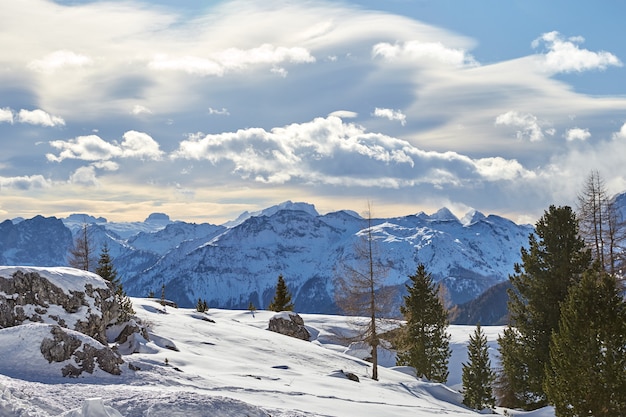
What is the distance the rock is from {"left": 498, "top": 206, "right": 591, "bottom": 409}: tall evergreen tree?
26456 mm

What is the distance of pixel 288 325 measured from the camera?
2090 inches

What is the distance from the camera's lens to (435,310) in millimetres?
42781

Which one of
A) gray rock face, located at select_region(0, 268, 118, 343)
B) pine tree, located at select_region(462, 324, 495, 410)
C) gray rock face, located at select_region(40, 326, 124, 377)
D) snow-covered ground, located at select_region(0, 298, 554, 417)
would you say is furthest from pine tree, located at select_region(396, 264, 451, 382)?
gray rock face, located at select_region(40, 326, 124, 377)

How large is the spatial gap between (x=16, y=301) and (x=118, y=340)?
6.84 m

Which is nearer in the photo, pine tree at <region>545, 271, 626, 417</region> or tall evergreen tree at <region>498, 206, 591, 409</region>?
pine tree at <region>545, 271, 626, 417</region>

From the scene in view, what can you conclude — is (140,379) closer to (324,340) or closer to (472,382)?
(472,382)

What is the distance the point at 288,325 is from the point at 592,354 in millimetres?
37781

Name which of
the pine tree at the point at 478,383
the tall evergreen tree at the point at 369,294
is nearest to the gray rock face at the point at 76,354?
the tall evergreen tree at the point at 369,294

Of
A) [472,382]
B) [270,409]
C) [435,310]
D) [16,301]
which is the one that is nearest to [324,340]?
[435,310]

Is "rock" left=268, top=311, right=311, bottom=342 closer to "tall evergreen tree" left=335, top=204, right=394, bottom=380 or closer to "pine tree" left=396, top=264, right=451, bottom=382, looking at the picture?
"pine tree" left=396, top=264, right=451, bottom=382

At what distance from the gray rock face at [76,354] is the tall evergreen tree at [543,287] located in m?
21.5

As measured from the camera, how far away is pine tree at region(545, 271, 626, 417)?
17141mm

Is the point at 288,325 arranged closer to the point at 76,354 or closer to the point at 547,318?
the point at 547,318

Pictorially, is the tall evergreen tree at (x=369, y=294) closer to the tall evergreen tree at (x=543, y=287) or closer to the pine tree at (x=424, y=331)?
the tall evergreen tree at (x=543, y=287)
